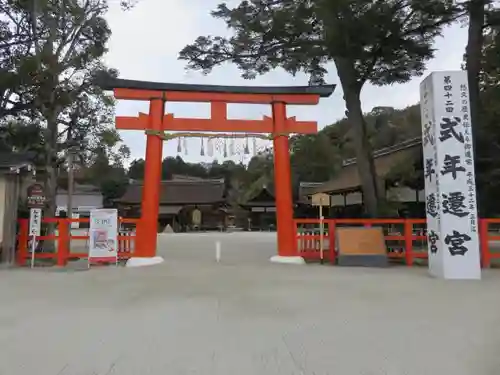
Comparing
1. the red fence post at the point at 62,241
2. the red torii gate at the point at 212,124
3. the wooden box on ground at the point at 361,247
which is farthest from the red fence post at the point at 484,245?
the red fence post at the point at 62,241

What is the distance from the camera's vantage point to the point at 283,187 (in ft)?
39.9

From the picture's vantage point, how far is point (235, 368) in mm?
3701

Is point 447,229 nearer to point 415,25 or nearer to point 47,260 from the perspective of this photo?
point 415,25

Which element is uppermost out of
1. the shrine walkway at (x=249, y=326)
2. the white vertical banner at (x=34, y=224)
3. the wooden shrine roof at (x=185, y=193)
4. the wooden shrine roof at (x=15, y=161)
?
the wooden shrine roof at (x=185, y=193)

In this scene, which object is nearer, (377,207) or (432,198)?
(432,198)

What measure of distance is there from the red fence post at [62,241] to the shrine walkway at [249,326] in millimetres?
2593

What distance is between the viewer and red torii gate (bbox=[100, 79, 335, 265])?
38.1ft

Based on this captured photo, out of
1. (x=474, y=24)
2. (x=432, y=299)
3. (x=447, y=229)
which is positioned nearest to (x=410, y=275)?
(x=447, y=229)

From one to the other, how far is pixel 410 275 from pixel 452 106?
141 inches

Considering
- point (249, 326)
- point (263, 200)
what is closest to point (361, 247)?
point (249, 326)

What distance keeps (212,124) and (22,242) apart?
5.72 m

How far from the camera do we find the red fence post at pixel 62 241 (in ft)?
36.3

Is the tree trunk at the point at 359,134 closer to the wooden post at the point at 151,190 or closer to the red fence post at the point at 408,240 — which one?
the red fence post at the point at 408,240

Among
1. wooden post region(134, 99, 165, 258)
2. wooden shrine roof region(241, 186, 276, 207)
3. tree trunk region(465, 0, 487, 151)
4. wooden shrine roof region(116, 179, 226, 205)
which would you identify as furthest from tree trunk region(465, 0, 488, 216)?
wooden shrine roof region(116, 179, 226, 205)
